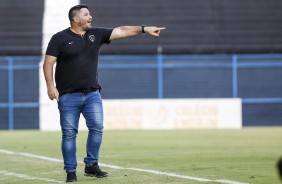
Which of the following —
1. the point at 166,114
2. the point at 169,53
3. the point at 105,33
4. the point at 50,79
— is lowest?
the point at 166,114

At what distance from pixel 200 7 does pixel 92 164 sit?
22017 mm

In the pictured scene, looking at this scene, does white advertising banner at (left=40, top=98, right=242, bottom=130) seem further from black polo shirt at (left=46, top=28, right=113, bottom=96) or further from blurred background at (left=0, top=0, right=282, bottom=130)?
black polo shirt at (left=46, top=28, right=113, bottom=96)

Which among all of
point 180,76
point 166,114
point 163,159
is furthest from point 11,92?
point 163,159

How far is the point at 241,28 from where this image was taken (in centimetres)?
3216

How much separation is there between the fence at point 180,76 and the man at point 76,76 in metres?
19.7

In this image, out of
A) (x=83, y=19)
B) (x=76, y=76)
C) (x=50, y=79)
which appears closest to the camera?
(x=50, y=79)

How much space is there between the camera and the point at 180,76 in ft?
103

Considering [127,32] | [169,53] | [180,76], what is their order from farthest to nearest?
[169,53] < [180,76] < [127,32]

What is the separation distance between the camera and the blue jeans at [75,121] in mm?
10188

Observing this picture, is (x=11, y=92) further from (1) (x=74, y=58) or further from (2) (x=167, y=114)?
(1) (x=74, y=58)

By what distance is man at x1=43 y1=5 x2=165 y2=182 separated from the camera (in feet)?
33.2

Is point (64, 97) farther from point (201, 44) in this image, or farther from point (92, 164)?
point (201, 44)

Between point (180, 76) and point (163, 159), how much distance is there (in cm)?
1771

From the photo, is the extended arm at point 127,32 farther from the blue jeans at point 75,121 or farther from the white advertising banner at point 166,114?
the white advertising banner at point 166,114
